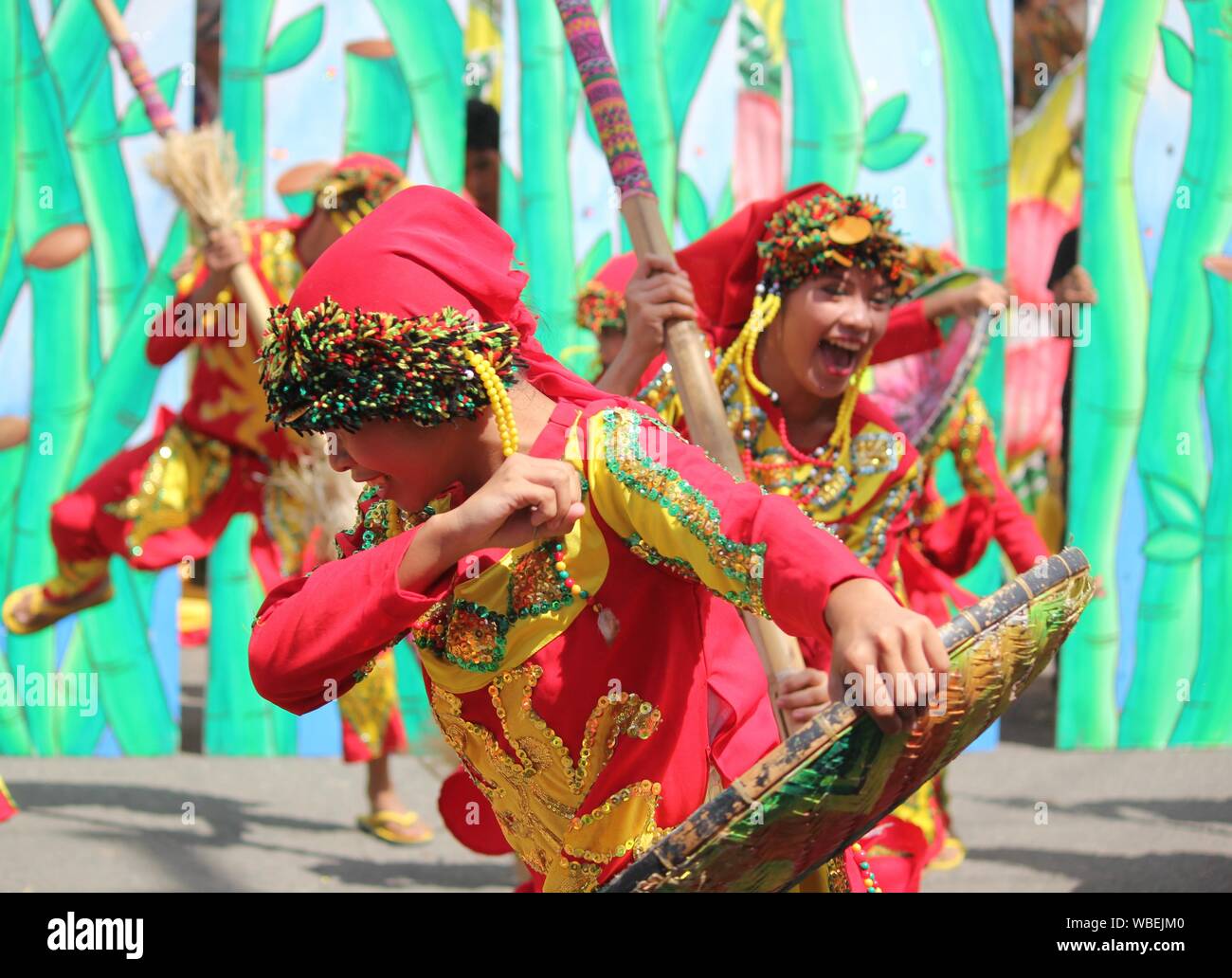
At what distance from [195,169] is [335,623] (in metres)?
3.41

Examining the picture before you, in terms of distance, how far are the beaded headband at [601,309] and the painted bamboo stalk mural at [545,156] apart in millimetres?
841

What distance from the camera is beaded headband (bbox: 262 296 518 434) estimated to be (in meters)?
1.92

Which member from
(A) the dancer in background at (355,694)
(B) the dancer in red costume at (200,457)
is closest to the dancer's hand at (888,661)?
(A) the dancer in background at (355,694)

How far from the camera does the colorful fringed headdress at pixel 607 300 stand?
221 inches

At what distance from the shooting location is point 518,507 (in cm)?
179

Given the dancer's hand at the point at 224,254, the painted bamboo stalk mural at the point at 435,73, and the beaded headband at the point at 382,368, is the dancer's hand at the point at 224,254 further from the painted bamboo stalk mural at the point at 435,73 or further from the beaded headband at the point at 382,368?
the beaded headband at the point at 382,368

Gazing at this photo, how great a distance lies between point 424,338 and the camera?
6.30 feet

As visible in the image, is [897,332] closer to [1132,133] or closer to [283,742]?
[1132,133]

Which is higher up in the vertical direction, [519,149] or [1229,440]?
[519,149]

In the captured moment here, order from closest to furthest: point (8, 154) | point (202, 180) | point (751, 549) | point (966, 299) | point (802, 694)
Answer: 1. point (751, 549)
2. point (802, 694)
3. point (966, 299)
4. point (202, 180)
5. point (8, 154)

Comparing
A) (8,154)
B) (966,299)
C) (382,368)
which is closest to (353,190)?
(8,154)

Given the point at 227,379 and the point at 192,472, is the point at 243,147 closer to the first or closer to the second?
the point at 227,379
